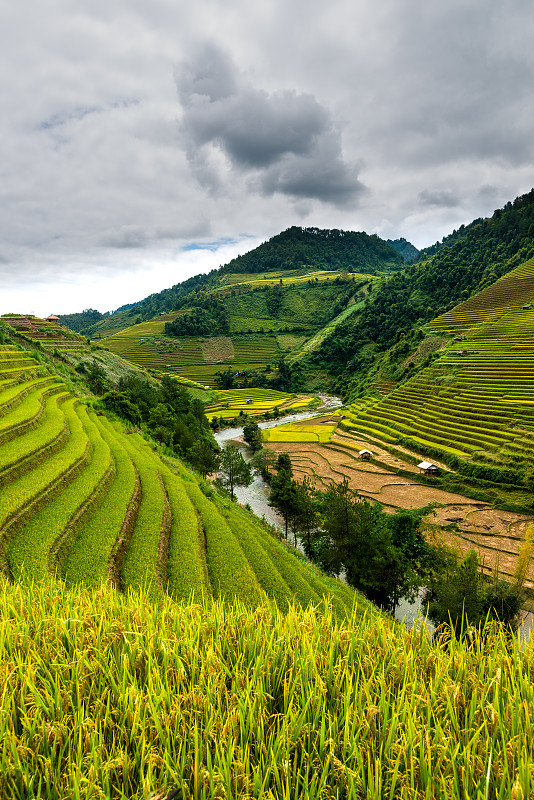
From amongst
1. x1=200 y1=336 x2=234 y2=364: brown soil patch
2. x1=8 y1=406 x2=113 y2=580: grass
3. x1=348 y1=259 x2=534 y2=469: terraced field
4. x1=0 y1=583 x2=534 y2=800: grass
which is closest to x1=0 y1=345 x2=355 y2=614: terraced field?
x1=8 y1=406 x2=113 y2=580: grass

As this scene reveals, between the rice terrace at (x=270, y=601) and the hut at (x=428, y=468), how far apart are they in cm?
45

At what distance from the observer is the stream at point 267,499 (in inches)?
665

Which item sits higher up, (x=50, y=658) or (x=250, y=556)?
(x=50, y=658)

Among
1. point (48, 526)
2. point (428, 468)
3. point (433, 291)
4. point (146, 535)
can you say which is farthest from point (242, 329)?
point (48, 526)

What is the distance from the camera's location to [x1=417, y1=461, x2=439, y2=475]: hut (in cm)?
3334

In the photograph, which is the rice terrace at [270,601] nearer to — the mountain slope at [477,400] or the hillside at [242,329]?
the mountain slope at [477,400]

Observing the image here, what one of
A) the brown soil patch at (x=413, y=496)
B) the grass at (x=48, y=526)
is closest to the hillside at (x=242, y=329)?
the brown soil patch at (x=413, y=496)

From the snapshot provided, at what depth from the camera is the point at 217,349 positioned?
12456 cm

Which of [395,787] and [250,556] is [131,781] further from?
[250,556]

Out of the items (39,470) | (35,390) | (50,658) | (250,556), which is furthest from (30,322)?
(50,658)

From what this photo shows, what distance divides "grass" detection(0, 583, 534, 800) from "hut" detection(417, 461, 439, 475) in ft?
111

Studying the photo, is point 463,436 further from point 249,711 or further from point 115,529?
point 249,711

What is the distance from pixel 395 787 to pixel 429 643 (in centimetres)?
156

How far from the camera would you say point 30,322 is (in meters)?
75.6
